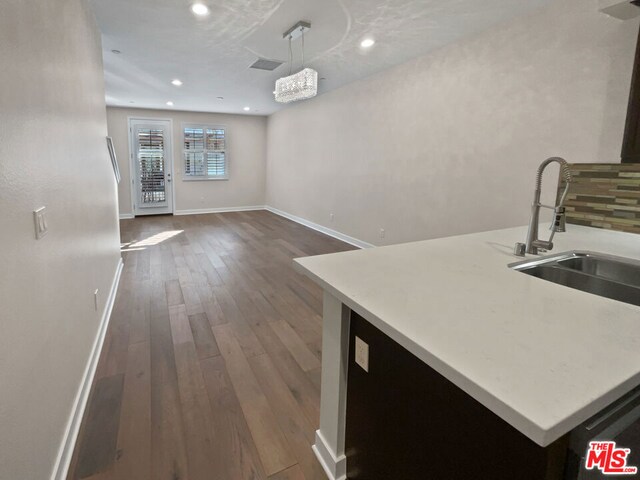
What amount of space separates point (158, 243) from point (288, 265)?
2539mm

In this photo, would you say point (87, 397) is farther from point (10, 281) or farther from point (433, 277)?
point (433, 277)

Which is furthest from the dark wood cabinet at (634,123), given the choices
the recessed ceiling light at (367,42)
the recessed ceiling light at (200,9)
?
the recessed ceiling light at (200,9)

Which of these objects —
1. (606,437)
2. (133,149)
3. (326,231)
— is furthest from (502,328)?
(133,149)

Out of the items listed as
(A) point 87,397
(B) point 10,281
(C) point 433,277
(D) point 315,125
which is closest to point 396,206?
(D) point 315,125

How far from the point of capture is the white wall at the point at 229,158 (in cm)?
779

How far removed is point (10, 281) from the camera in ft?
3.40

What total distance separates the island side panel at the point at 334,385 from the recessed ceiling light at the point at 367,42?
3.10 metres

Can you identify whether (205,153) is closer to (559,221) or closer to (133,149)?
(133,149)

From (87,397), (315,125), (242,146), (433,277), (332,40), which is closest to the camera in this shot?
(433,277)

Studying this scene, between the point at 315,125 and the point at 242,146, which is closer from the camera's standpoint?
the point at 315,125

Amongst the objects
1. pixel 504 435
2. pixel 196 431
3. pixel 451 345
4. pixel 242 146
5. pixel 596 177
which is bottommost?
pixel 196 431

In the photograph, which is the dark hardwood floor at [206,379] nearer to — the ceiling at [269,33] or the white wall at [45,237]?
the white wall at [45,237]

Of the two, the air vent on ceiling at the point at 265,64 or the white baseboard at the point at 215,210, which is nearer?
the air vent on ceiling at the point at 265,64

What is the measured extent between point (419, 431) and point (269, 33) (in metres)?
3.57
